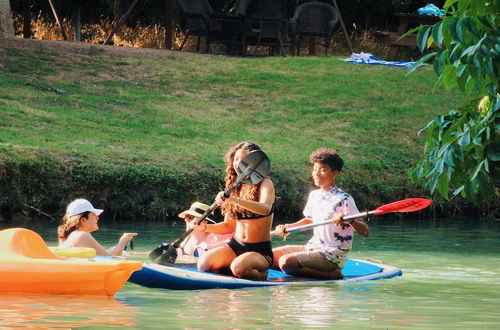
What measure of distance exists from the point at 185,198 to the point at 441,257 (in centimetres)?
465

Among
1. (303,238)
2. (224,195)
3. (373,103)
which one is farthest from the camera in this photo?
→ (373,103)

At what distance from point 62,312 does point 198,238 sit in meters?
3.29

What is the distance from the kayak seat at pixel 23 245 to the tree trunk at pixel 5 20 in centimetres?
1457

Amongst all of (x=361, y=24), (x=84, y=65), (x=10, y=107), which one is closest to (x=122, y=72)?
(x=84, y=65)

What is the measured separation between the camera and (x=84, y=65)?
22391mm

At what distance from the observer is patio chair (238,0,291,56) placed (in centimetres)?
2262

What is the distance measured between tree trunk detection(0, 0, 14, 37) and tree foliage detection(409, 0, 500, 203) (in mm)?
17047

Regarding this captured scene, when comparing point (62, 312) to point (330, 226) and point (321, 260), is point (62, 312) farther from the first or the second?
point (330, 226)

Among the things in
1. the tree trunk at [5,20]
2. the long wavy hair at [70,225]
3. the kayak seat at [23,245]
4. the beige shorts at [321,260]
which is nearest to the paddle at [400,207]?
the beige shorts at [321,260]

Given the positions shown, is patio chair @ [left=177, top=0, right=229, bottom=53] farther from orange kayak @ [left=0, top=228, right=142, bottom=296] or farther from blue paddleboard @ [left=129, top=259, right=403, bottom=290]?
orange kayak @ [left=0, top=228, right=142, bottom=296]

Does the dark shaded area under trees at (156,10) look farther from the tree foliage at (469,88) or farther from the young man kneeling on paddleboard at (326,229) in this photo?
the tree foliage at (469,88)

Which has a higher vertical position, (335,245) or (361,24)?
(361,24)

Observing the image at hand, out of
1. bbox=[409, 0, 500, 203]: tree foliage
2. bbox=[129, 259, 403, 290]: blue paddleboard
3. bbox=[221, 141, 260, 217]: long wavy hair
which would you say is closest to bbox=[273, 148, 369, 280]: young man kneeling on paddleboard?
bbox=[129, 259, 403, 290]: blue paddleboard

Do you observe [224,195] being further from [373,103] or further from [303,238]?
[373,103]
